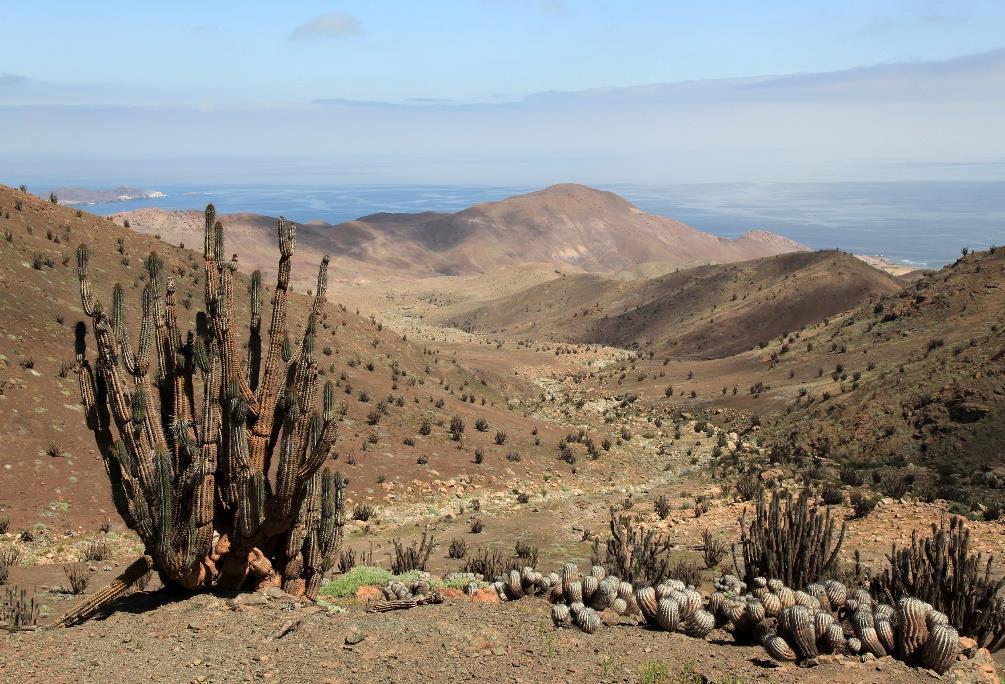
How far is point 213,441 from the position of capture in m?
10.1

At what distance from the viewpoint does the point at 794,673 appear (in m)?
7.74

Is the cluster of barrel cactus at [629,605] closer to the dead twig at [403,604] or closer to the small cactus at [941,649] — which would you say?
the dead twig at [403,604]

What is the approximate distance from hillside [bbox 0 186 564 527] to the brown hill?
23.1m

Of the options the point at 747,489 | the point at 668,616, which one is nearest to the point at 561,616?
the point at 668,616

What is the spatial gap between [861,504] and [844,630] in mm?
10404

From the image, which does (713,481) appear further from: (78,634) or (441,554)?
(78,634)

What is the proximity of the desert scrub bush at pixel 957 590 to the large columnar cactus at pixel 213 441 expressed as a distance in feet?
24.1

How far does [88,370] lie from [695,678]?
8080 mm

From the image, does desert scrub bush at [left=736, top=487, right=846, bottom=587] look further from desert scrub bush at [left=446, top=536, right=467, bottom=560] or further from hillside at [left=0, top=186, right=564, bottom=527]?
hillside at [left=0, top=186, right=564, bottom=527]

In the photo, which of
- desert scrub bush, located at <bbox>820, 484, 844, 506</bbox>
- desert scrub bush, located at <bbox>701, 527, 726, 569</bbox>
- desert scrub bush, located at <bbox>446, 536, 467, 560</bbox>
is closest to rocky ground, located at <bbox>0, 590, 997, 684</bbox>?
desert scrub bush, located at <bbox>701, 527, 726, 569</bbox>

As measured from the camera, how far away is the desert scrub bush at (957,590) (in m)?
9.03

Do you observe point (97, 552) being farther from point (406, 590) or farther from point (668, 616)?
point (668, 616)

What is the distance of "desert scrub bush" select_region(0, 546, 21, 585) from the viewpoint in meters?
12.7

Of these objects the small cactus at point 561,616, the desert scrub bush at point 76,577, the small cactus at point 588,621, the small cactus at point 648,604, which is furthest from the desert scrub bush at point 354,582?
the small cactus at point 648,604
